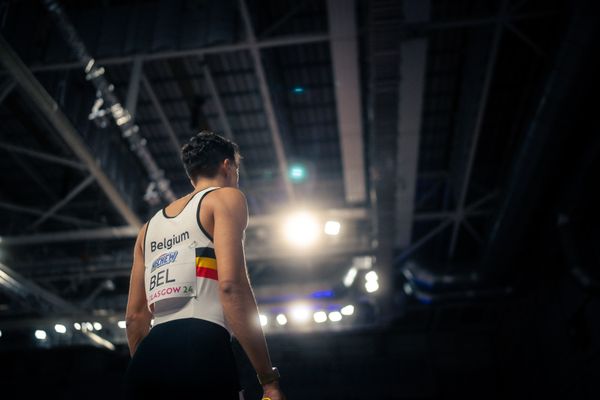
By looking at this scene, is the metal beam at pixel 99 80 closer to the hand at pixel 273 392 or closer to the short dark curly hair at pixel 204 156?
the short dark curly hair at pixel 204 156

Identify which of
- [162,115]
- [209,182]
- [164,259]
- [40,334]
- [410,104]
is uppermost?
[162,115]

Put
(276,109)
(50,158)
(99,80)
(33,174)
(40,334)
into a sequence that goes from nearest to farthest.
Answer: (99,80) → (50,158) → (276,109) → (33,174) → (40,334)

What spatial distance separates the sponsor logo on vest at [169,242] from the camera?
184 centimetres

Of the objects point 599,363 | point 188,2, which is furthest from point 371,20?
point 599,363

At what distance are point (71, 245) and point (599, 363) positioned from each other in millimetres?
12161

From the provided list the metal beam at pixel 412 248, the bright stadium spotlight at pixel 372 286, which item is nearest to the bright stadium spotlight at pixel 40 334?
the bright stadium spotlight at pixel 372 286

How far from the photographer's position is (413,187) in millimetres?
8289

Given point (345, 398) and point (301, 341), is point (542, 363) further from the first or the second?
point (301, 341)

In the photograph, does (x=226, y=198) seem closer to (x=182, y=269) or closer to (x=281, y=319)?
(x=182, y=269)

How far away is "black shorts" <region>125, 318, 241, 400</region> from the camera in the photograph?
4.80 feet

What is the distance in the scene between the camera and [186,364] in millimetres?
1482

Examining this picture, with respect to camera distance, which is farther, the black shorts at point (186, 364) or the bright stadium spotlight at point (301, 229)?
the bright stadium spotlight at point (301, 229)

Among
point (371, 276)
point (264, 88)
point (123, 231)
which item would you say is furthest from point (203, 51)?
point (371, 276)

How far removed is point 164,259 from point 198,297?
0.27 metres
